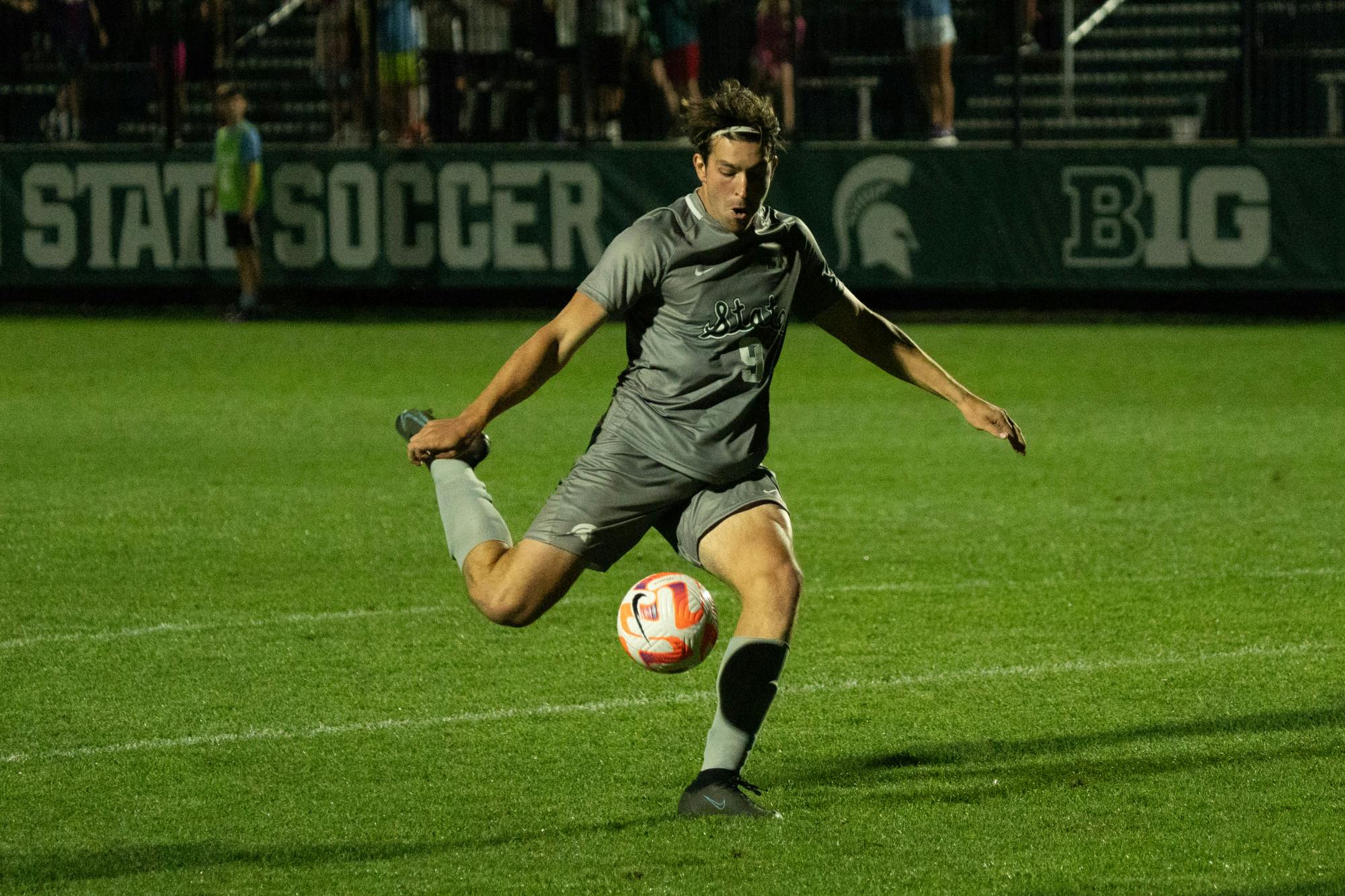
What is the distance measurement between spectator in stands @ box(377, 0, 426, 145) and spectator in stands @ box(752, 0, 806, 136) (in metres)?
3.71

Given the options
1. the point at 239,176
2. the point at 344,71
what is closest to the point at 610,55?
the point at 344,71

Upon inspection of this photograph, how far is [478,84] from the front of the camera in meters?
20.7

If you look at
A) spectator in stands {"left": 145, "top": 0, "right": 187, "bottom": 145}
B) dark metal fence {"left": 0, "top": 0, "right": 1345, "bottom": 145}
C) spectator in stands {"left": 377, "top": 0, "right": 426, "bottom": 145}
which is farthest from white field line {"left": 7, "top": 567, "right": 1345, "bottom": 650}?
spectator in stands {"left": 145, "top": 0, "right": 187, "bottom": 145}

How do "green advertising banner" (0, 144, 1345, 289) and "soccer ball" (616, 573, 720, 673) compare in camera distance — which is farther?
"green advertising banner" (0, 144, 1345, 289)

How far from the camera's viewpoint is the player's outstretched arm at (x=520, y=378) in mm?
5168

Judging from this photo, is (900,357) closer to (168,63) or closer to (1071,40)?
(1071,40)

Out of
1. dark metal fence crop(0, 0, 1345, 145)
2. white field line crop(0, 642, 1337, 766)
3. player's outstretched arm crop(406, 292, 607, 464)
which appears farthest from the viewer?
dark metal fence crop(0, 0, 1345, 145)

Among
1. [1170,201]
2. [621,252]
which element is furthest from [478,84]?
[621,252]

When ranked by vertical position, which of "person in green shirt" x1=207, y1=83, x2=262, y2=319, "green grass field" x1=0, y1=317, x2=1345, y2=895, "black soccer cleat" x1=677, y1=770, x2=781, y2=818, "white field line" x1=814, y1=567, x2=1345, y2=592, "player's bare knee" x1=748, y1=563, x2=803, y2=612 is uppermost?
"person in green shirt" x1=207, y1=83, x2=262, y2=319

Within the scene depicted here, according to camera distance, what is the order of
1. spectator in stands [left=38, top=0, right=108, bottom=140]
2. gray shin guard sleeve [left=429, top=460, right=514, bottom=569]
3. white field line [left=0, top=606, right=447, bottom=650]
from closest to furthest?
gray shin guard sleeve [left=429, top=460, right=514, bottom=569]
white field line [left=0, top=606, right=447, bottom=650]
spectator in stands [left=38, top=0, right=108, bottom=140]

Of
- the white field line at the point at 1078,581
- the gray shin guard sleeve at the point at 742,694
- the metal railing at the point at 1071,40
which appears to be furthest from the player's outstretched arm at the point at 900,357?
the metal railing at the point at 1071,40

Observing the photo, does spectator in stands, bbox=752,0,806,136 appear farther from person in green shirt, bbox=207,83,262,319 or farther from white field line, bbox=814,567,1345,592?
white field line, bbox=814,567,1345,592

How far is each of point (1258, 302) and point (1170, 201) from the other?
1.78 metres

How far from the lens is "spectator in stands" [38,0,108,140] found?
70.5ft
